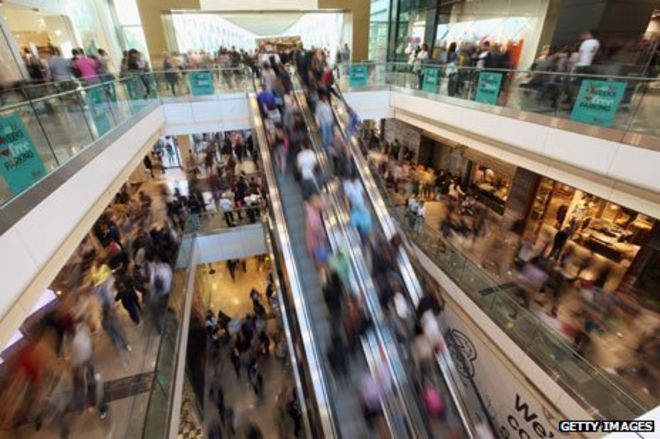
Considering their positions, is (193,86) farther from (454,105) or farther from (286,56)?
(454,105)

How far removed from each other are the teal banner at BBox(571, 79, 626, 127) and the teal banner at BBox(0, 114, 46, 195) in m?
8.31

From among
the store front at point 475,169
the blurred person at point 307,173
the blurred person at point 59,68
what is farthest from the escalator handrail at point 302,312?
the store front at point 475,169

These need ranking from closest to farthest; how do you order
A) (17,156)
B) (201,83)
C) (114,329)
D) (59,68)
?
(17,156) < (114,329) < (59,68) < (201,83)

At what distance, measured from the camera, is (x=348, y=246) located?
6.20 m

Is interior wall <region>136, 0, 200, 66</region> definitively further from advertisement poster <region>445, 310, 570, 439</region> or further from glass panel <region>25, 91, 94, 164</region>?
advertisement poster <region>445, 310, 570, 439</region>

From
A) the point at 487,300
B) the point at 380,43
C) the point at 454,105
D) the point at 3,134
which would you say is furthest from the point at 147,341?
the point at 380,43

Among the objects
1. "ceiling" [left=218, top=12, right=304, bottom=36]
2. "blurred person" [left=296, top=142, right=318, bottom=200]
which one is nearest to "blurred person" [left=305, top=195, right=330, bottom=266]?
"blurred person" [left=296, top=142, right=318, bottom=200]

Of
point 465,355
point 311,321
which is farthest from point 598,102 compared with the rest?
point 311,321

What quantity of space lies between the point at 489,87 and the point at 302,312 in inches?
263

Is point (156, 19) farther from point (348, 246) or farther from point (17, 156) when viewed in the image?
point (348, 246)

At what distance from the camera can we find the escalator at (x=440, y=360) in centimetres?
461

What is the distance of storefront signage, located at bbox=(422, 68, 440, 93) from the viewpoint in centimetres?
1005

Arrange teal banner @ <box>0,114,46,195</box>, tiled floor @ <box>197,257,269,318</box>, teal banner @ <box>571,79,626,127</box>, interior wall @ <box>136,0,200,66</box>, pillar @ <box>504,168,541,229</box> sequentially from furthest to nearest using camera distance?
interior wall @ <box>136,0,200,66</box>, tiled floor @ <box>197,257,269,318</box>, pillar @ <box>504,168,541,229</box>, teal banner @ <box>571,79,626,127</box>, teal banner @ <box>0,114,46,195</box>

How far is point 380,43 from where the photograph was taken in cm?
1855
